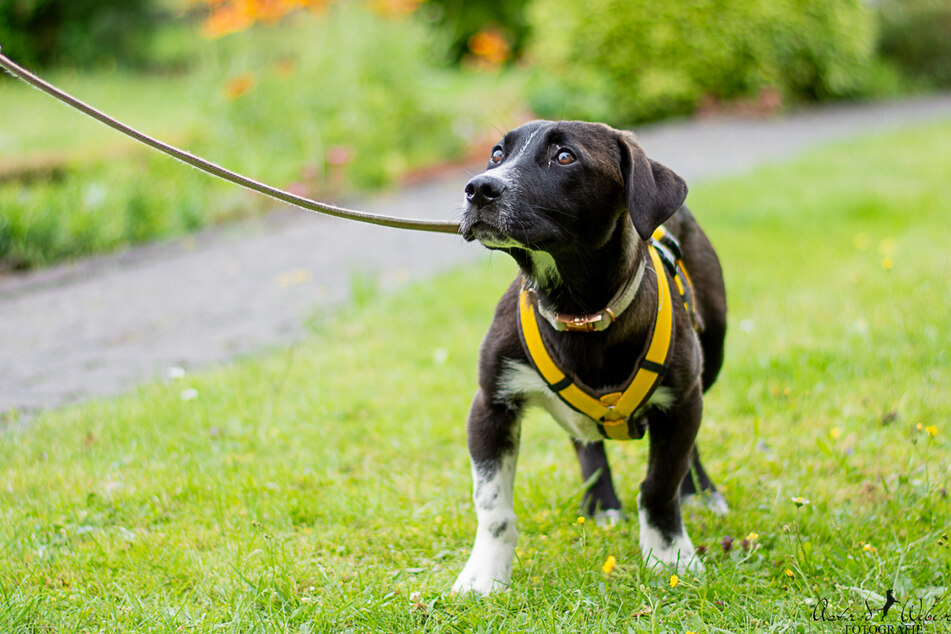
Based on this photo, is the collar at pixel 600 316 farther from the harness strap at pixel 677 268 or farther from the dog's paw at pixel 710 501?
the dog's paw at pixel 710 501

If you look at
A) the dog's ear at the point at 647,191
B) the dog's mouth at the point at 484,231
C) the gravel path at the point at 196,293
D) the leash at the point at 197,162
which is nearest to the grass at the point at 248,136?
the gravel path at the point at 196,293

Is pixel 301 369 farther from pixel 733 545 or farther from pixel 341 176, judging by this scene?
pixel 341 176

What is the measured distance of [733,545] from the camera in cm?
301

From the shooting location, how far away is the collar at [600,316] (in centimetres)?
276

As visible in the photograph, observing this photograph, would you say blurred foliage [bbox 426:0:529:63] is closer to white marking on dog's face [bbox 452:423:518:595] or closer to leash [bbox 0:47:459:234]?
leash [bbox 0:47:459:234]

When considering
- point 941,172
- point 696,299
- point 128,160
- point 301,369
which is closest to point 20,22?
point 128,160

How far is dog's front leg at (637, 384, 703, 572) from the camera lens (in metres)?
2.89

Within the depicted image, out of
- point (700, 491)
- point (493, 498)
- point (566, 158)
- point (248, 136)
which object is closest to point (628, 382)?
point (493, 498)

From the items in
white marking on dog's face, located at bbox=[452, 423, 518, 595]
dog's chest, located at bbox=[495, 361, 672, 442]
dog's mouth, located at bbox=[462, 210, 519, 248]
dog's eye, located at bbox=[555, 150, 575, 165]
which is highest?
dog's eye, located at bbox=[555, 150, 575, 165]

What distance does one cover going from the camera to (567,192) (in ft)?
8.97

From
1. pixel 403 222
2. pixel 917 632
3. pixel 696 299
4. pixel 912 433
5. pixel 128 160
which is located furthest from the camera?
pixel 128 160

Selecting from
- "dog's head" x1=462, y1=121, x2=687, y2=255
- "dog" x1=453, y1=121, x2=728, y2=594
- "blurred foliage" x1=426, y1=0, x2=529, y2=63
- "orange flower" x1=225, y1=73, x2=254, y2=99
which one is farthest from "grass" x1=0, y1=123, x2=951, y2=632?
"blurred foliage" x1=426, y1=0, x2=529, y2=63

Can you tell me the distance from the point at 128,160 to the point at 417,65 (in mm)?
3272

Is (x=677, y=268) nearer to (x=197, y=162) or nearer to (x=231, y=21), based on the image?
(x=197, y=162)
